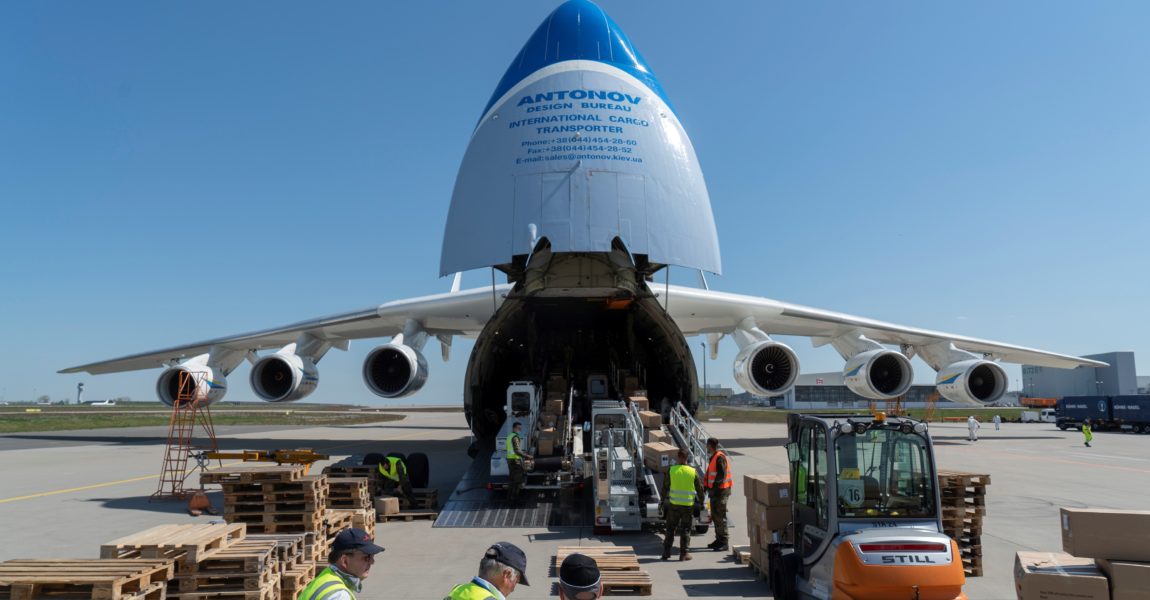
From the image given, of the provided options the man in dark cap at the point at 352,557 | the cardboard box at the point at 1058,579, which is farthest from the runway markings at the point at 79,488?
the cardboard box at the point at 1058,579

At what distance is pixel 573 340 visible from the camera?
60.7 ft

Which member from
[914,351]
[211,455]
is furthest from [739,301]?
[211,455]

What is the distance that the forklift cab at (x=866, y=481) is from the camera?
17.7 feet

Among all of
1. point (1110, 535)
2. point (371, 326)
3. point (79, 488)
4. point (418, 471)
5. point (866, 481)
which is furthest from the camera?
point (371, 326)

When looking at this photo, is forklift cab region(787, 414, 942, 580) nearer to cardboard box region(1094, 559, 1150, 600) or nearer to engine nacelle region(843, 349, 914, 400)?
cardboard box region(1094, 559, 1150, 600)

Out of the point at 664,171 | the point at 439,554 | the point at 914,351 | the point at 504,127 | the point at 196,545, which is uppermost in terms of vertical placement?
the point at 504,127

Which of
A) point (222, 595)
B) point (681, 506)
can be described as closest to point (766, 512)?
point (681, 506)

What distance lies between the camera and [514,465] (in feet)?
35.5

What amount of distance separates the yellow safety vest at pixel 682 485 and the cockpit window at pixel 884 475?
2.79m

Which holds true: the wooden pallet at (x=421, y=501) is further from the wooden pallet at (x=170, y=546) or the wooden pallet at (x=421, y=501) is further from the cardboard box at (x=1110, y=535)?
the cardboard box at (x=1110, y=535)

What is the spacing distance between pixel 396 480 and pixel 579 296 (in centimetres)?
508

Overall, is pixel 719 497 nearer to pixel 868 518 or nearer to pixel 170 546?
pixel 868 518

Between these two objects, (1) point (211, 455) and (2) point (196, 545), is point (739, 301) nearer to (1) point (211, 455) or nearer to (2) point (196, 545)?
(1) point (211, 455)

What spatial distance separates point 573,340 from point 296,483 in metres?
10.6
